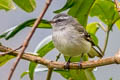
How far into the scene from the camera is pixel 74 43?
117 cm

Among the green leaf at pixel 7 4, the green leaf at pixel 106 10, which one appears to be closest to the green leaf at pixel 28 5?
the green leaf at pixel 7 4

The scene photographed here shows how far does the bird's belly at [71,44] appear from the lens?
1096 mm

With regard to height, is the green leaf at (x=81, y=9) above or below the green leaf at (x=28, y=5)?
below

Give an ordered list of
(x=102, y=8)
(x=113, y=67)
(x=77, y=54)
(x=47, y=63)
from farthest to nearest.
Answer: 1. (x=113, y=67)
2. (x=77, y=54)
3. (x=102, y=8)
4. (x=47, y=63)

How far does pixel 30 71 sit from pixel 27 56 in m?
0.18

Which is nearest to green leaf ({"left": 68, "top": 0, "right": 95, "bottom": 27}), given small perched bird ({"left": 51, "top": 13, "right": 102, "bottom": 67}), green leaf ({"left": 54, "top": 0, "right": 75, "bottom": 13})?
green leaf ({"left": 54, "top": 0, "right": 75, "bottom": 13})

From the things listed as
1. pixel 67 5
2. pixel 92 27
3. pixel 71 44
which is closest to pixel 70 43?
pixel 71 44

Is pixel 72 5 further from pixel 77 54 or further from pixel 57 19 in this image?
pixel 57 19

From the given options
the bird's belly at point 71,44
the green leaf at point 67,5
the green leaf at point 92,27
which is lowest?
the bird's belly at point 71,44

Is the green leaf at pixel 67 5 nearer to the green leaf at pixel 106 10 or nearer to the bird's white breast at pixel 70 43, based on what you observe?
the green leaf at pixel 106 10

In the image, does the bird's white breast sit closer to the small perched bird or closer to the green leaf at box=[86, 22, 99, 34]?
the small perched bird

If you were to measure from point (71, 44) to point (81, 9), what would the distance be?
27 cm

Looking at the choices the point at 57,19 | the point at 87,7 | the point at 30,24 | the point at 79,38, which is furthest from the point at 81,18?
the point at 57,19

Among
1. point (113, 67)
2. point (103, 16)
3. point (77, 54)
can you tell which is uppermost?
point (103, 16)
